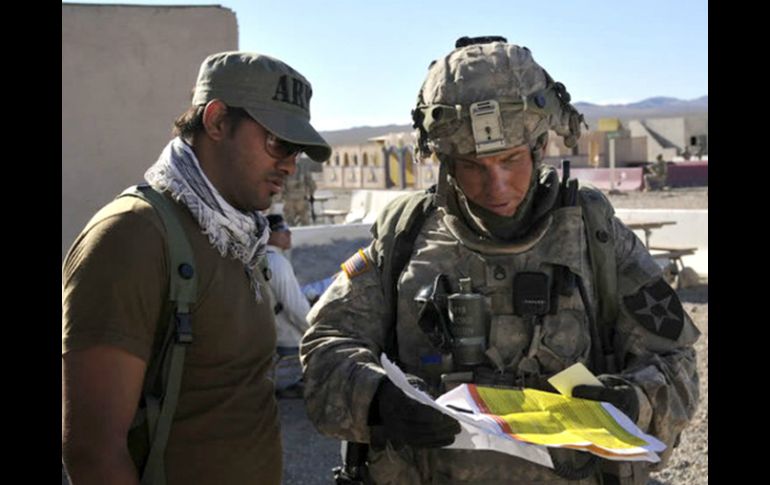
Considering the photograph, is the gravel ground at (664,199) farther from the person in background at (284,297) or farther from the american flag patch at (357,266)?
the american flag patch at (357,266)

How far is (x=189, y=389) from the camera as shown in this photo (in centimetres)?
194

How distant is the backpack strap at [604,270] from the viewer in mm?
2434

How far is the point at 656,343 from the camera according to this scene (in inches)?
93.0

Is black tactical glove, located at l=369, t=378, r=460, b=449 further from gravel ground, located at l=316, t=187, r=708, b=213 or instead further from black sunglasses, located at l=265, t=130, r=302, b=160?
gravel ground, located at l=316, t=187, r=708, b=213

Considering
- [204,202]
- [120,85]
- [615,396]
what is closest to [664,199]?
[120,85]

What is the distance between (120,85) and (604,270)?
→ 19.6 feet

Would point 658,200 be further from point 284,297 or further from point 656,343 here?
point 656,343

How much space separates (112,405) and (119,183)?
236 inches

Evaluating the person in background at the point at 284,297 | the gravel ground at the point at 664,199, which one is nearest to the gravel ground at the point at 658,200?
the gravel ground at the point at 664,199

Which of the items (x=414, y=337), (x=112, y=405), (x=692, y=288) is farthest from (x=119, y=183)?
(x=692, y=288)

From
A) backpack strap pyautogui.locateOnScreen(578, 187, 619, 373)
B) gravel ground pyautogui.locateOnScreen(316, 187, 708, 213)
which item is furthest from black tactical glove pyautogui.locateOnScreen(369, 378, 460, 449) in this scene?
gravel ground pyautogui.locateOnScreen(316, 187, 708, 213)

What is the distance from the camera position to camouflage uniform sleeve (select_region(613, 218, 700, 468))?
7.54 ft

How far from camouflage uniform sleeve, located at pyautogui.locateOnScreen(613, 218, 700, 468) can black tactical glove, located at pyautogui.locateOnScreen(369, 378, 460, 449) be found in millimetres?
585
